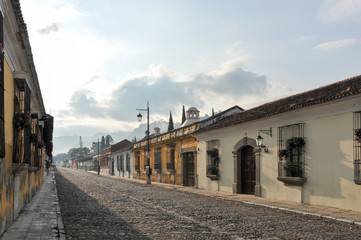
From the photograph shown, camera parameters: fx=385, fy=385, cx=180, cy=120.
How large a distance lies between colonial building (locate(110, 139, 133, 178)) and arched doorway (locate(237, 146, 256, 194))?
28918mm

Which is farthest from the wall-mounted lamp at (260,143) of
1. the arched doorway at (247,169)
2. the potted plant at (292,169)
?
the potted plant at (292,169)

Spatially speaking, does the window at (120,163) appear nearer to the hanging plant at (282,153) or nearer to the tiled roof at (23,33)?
the hanging plant at (282,153)

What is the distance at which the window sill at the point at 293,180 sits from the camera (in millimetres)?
14147

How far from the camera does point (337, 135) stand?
12.7 metres

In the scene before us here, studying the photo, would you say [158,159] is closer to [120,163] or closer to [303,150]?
[303,150]

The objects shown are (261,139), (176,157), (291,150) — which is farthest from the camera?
(176,157)

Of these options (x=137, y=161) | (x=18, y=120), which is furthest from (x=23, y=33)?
(x=137, y=161)

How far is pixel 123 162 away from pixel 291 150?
3999 centimetres

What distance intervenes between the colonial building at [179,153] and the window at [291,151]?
30.4ft

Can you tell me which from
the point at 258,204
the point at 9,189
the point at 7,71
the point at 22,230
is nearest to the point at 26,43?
the point at 7,71

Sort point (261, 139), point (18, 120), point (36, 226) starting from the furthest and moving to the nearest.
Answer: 1. point (261, 139)
2. point (18, 120)
3. point (36, 226)

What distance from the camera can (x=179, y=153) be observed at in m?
28.5

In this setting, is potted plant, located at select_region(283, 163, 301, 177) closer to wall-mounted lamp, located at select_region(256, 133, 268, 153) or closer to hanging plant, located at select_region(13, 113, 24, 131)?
wall-mounted lamp, located at select_region(256, 133, 268, 153)

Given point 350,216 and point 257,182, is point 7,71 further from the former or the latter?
point 257,182
